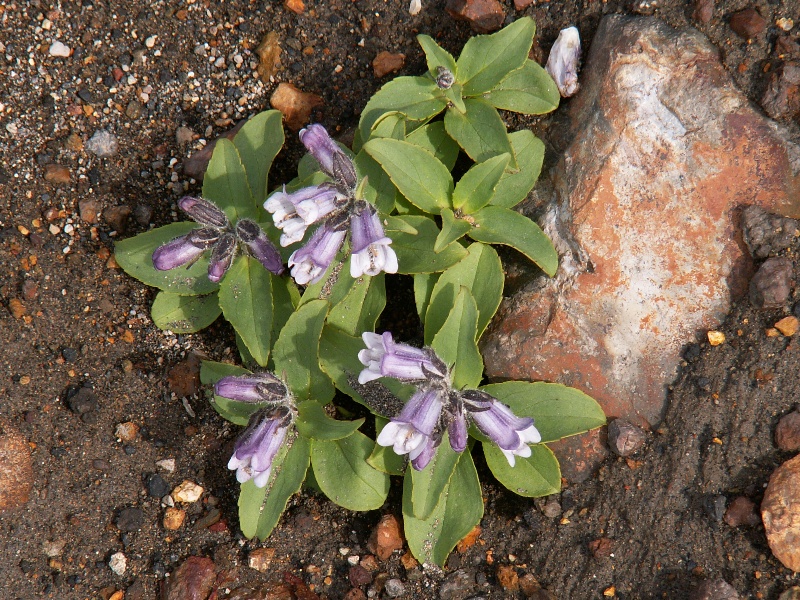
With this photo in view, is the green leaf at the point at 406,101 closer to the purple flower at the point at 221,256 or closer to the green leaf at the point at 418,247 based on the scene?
the green leaf at the point at 418,247

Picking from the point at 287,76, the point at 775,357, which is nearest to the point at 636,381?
the point at 775,357

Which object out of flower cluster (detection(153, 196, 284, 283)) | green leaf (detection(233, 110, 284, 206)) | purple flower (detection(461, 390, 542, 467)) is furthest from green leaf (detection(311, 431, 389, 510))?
green leaf (detection(233, 110, 284, 206))

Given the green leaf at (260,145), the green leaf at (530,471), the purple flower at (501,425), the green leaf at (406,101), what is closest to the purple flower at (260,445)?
the purple flower at (501,425)

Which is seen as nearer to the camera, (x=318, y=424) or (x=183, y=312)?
(x=318, y=424)

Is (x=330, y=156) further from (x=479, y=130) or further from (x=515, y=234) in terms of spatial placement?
(x=515, y=234)

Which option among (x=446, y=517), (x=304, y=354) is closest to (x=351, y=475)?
(x=446, y=517)
